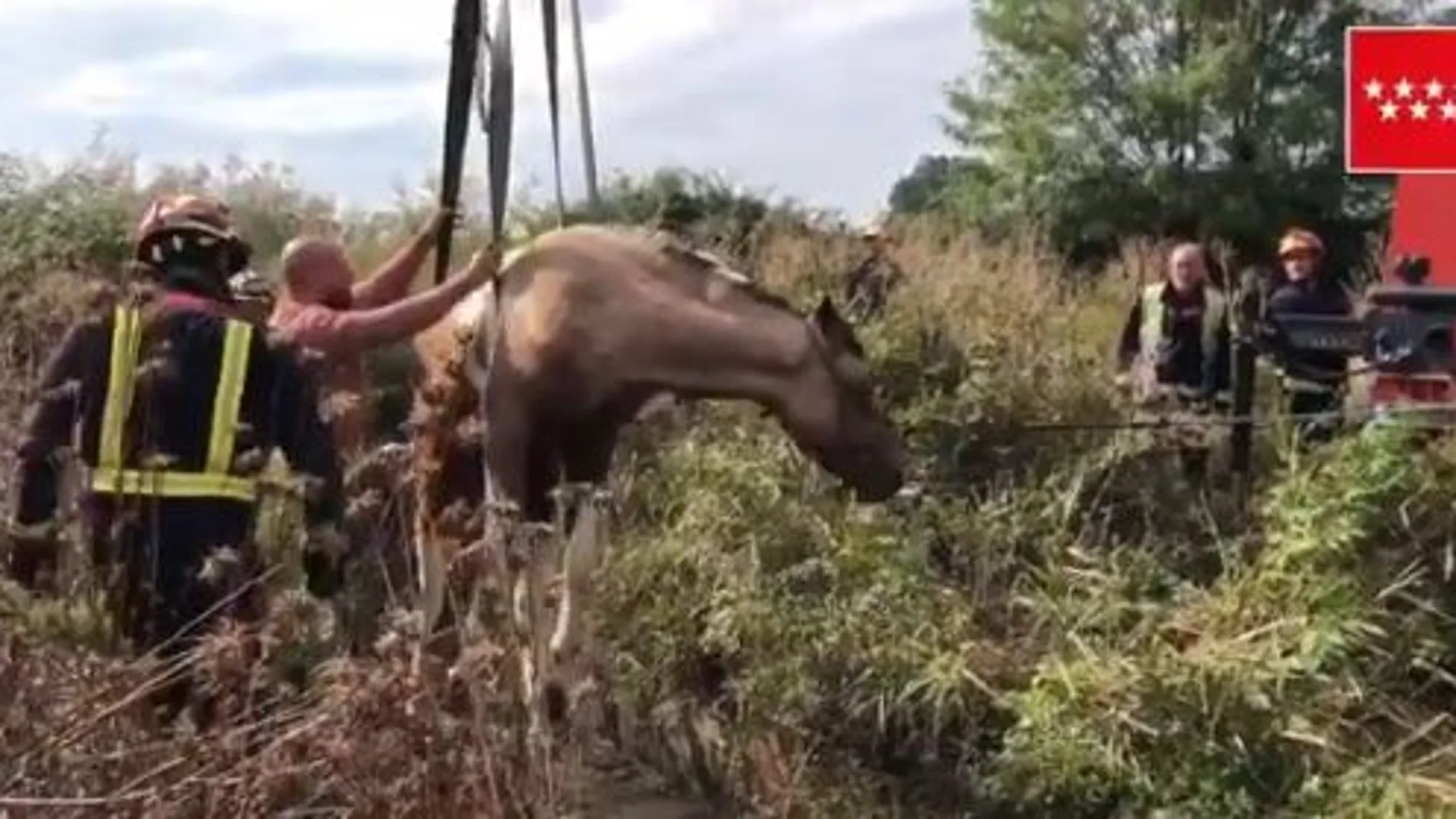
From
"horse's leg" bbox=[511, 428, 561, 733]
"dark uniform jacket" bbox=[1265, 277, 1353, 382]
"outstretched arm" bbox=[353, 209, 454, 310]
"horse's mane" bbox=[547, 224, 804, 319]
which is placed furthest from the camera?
"dark uniform jacket" bbox=[1265, 277, 1353, 382]

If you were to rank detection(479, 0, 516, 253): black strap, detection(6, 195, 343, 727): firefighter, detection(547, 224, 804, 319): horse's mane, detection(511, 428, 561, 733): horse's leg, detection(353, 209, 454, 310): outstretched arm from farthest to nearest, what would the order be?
detection(353, 209, 454, 310): outstretched arm → detection(547, 224, 804, 319): horse's mane → detection(479, 0, 516, 253): black strap → detection(6, 195, 343, 727): firefighter → detection(511, 428, 561, 733): horse's leg

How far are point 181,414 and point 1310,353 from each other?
4772 millimetres

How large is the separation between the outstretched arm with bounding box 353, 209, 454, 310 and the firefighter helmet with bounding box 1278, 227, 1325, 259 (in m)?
3.28

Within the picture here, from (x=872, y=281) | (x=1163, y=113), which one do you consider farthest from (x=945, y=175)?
(x=872, y=281)

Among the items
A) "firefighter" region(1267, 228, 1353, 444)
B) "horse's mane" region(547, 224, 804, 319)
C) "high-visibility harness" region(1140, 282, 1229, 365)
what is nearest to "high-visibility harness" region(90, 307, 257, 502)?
"horse's mane" region(547, 224, 804, 319)

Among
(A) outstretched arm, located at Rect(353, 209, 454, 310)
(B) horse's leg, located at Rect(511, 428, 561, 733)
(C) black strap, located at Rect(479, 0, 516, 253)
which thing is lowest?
(B) horse's leg, located at Rect(511, 428, 561, 733)

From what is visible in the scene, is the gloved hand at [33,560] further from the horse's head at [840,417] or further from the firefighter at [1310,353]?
the firefighter at [1310,353]

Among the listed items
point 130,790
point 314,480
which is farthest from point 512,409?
point 130,790

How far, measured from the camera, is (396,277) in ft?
31.0

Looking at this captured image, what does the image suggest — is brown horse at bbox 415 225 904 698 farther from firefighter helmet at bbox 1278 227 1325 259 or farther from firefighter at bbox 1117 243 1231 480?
firefighter helmet at bbox 1278 227 1325 259

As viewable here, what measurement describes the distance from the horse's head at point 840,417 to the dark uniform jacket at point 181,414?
2.73m

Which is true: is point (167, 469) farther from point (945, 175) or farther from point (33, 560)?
point (945, 175)

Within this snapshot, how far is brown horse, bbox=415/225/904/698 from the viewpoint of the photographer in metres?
8.72

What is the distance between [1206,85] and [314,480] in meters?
46.0
